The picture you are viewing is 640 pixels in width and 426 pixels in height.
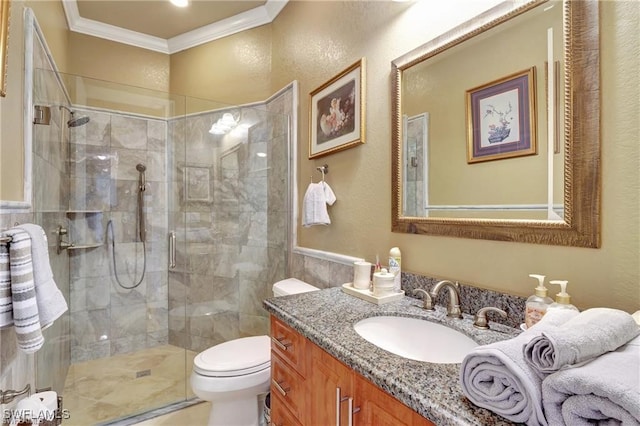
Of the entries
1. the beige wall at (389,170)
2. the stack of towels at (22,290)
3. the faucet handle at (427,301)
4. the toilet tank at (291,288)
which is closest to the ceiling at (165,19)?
the beige wall at (389,170)

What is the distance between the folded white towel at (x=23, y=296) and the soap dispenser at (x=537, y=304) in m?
1.56

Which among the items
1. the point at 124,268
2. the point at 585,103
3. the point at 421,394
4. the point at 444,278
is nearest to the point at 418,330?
the point at 444,278

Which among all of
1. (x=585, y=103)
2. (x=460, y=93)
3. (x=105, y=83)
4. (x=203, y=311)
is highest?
(x=105, y=83)

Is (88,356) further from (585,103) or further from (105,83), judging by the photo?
(585,103)

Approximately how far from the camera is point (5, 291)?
3.37ft

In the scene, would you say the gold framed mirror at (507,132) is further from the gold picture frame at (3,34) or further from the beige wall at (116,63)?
the beige wall at (116,63)

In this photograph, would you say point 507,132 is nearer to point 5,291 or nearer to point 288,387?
point 288,387

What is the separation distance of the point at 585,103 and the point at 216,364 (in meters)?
1.81

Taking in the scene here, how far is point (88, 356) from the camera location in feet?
8.04

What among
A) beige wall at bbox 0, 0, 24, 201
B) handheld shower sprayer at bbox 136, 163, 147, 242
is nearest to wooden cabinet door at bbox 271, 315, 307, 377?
beige wall at bbox 0, 0, 24, 201

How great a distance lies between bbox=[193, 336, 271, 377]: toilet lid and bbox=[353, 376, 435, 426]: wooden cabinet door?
948mm

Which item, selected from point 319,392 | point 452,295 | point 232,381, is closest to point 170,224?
point 232,381

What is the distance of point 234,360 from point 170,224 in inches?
59.1

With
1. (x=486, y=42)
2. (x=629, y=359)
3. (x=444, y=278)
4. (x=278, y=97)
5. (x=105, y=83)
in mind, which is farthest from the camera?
(x=278, y=97)
